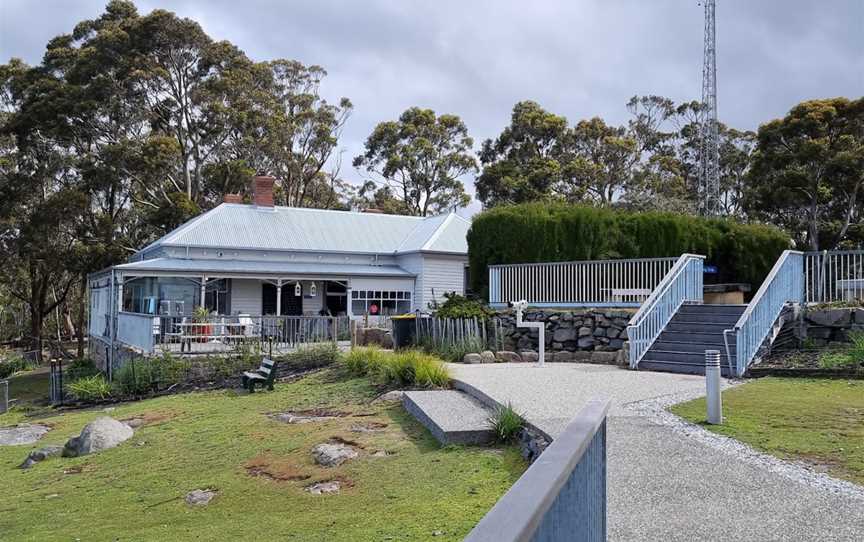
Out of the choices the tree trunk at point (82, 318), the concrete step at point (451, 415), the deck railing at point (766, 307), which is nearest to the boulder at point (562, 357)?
the deck railing at point (766, 307)

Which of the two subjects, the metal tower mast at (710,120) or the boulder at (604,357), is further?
the metal tower mast at (710,120)

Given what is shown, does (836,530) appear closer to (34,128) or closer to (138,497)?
(138,497)

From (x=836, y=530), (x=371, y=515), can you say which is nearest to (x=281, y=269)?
(x=371, y=515)

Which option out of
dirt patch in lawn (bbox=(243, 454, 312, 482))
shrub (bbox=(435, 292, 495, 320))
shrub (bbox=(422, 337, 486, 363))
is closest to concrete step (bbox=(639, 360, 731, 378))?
shrub (bbox=(422, 337, 486, 363))

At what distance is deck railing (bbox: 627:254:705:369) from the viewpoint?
14367 mm

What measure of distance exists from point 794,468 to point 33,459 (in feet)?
32.5

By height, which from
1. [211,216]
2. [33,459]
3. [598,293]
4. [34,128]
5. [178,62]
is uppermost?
[178,62]

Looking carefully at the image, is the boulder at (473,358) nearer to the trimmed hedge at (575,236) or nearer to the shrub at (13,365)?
the trimmed hedge at (575,236)

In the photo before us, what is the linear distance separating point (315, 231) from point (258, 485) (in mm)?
25833

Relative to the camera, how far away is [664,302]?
15.4 m

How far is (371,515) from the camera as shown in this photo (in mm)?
6262

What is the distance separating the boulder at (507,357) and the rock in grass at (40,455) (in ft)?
29.5

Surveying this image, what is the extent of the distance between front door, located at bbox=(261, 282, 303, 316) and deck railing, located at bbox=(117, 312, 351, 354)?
33.7 feet

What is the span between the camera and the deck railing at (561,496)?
5.56ft
